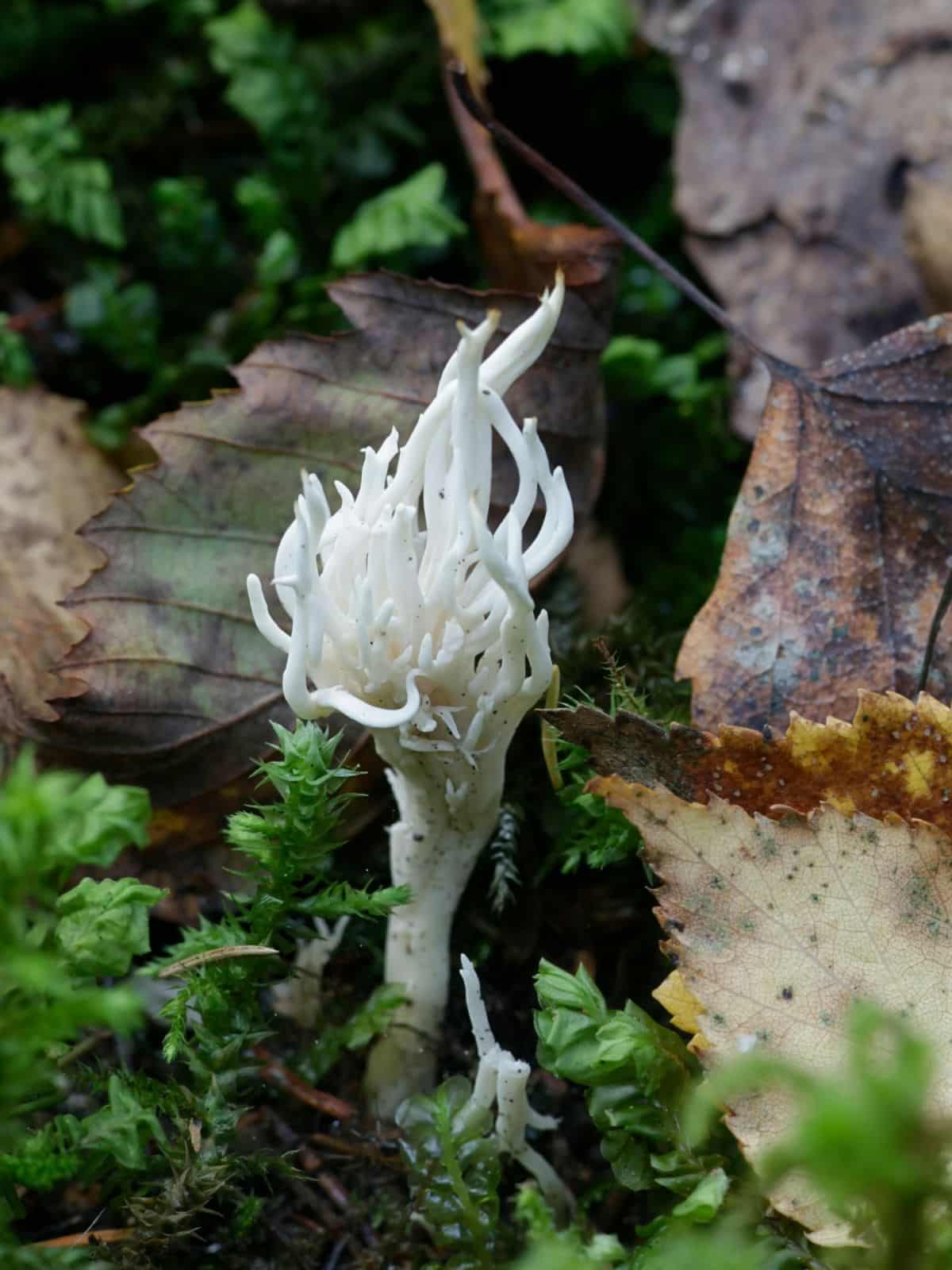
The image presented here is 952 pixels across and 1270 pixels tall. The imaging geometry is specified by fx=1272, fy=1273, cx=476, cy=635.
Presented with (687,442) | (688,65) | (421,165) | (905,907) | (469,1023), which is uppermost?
(688,65)

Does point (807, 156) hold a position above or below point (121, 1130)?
above

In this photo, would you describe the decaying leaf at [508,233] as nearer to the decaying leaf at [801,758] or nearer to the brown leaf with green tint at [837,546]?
the brown leaf with green tint at [837,546]

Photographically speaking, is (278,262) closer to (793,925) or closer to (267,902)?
(267,902)

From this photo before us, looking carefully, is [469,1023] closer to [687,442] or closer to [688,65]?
[687,442]

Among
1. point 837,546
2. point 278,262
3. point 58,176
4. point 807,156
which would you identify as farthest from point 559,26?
point 837,546

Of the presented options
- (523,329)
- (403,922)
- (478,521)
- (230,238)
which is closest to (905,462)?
(523,329)

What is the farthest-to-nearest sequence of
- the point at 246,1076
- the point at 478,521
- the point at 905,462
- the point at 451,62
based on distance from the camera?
the point at 451,62
the point at 905,462
the point at 246,1076
the point at 478,521

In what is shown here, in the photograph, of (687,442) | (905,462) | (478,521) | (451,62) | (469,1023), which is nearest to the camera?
(478,521)

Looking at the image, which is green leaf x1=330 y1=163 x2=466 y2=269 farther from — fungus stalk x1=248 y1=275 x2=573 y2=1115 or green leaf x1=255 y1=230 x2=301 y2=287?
fungus stalk x1=248 y1=275 x2=573 y2=1115

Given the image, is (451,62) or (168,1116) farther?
(451,62)
